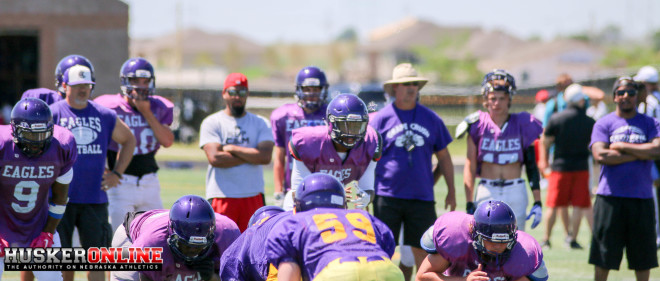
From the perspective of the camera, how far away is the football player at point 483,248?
16.6 feet

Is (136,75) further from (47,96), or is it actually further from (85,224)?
(85,224)

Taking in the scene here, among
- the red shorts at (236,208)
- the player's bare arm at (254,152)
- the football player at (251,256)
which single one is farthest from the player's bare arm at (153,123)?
the football player at (251,256)

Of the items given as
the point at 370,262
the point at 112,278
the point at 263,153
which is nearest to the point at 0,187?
the point at 112,278

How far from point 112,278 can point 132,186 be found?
2344 mm

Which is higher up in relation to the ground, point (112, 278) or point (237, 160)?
point (237, 160)

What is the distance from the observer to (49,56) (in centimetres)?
1944

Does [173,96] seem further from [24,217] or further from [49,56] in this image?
[24,217]

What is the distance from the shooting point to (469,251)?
5203 mm

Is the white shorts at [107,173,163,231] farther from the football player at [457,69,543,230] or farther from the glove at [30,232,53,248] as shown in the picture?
the football player at [457,69,543,230]

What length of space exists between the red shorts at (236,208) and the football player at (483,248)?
247cm

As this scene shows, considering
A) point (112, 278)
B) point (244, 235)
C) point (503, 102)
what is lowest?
point (112, 278)

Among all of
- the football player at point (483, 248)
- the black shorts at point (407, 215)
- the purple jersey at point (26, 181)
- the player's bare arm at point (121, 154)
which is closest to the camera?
the football player at point (483, 248)

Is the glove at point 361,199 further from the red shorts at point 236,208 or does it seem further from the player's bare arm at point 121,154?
the player's bare arm at point 121,154

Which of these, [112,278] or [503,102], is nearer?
[112,278]
